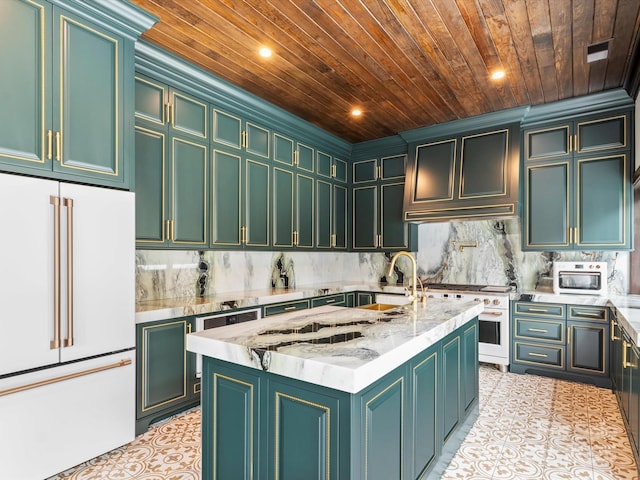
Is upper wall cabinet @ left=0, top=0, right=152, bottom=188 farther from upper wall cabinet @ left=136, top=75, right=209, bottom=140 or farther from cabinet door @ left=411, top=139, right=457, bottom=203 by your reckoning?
cabinet door @ left=411, top=139, right=457, bottom=203

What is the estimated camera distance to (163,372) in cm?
267

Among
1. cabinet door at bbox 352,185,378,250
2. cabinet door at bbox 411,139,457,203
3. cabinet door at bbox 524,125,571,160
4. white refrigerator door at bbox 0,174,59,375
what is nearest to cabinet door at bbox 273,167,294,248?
cabinet door at bbox 352,185,378,250

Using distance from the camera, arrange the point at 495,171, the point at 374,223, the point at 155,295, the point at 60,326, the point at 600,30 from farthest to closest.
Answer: the point at 374,223 < the point at 495,171 < the point at 155,295 < the point at 600,30 < the point at 60,326

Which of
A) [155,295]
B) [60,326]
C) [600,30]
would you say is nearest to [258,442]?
[60,326]

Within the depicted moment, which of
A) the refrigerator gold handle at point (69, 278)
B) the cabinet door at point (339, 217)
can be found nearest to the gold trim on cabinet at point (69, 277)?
the refrigerator gold handle at point (69, 278)

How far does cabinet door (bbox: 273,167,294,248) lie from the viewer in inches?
161

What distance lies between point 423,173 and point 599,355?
100 inches

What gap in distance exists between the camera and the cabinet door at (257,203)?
375cm

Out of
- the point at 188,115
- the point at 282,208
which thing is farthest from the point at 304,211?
the point at 188,115

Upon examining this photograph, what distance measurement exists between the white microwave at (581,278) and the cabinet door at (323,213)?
255cm

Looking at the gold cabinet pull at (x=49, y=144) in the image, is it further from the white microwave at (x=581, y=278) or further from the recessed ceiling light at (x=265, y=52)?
the white microwave at (x=581, y=278)

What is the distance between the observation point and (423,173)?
15.1 feet

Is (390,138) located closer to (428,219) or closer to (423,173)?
(423,173)

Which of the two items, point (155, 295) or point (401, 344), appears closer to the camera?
point (401, 344)
